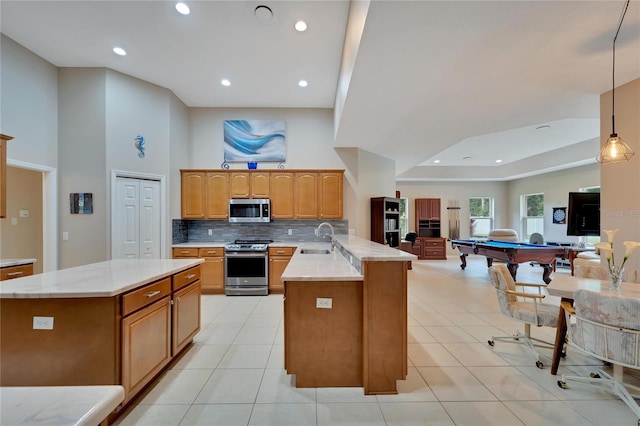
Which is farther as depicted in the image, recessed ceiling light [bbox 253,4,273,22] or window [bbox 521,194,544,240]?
window [bbox 521,194,544,240]

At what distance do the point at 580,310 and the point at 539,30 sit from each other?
2152 mm

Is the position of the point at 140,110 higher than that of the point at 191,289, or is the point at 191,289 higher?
the point at 140,110

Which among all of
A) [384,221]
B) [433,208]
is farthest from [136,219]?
[433,208]

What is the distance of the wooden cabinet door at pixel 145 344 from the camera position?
1.80 metres

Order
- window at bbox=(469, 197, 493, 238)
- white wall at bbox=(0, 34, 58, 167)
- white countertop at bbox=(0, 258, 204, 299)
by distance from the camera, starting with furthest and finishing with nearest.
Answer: window at bbox=(469, 197, 493, 238) < white wall at bbox=(0, 34, 58, 167) < white countertop at bbox=(0, 258, 204, 299)

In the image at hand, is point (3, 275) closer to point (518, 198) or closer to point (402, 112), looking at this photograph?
point (402, 112)

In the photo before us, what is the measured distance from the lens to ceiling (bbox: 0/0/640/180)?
6.55 ft

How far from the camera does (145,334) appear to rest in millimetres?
1997

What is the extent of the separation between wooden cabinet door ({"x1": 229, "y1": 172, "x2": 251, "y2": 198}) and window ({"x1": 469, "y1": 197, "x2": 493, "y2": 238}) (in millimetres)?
8551

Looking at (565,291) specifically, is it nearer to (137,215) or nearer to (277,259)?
(277,259)

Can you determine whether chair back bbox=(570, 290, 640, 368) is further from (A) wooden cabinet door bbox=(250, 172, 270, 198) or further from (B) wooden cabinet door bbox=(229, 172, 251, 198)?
(B) wooden cabinet door bbox=(229, 172, 251, 198)

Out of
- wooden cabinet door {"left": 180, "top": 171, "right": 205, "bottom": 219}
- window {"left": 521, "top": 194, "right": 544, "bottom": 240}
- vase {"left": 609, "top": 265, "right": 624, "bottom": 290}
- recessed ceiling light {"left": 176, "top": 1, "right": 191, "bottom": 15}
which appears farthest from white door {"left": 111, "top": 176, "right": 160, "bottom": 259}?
window {"left": 521, "top": 194, "right": 544, "bottom": 240}

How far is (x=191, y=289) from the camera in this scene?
275 cm

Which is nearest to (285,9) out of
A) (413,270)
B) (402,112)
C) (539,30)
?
(402,112)
